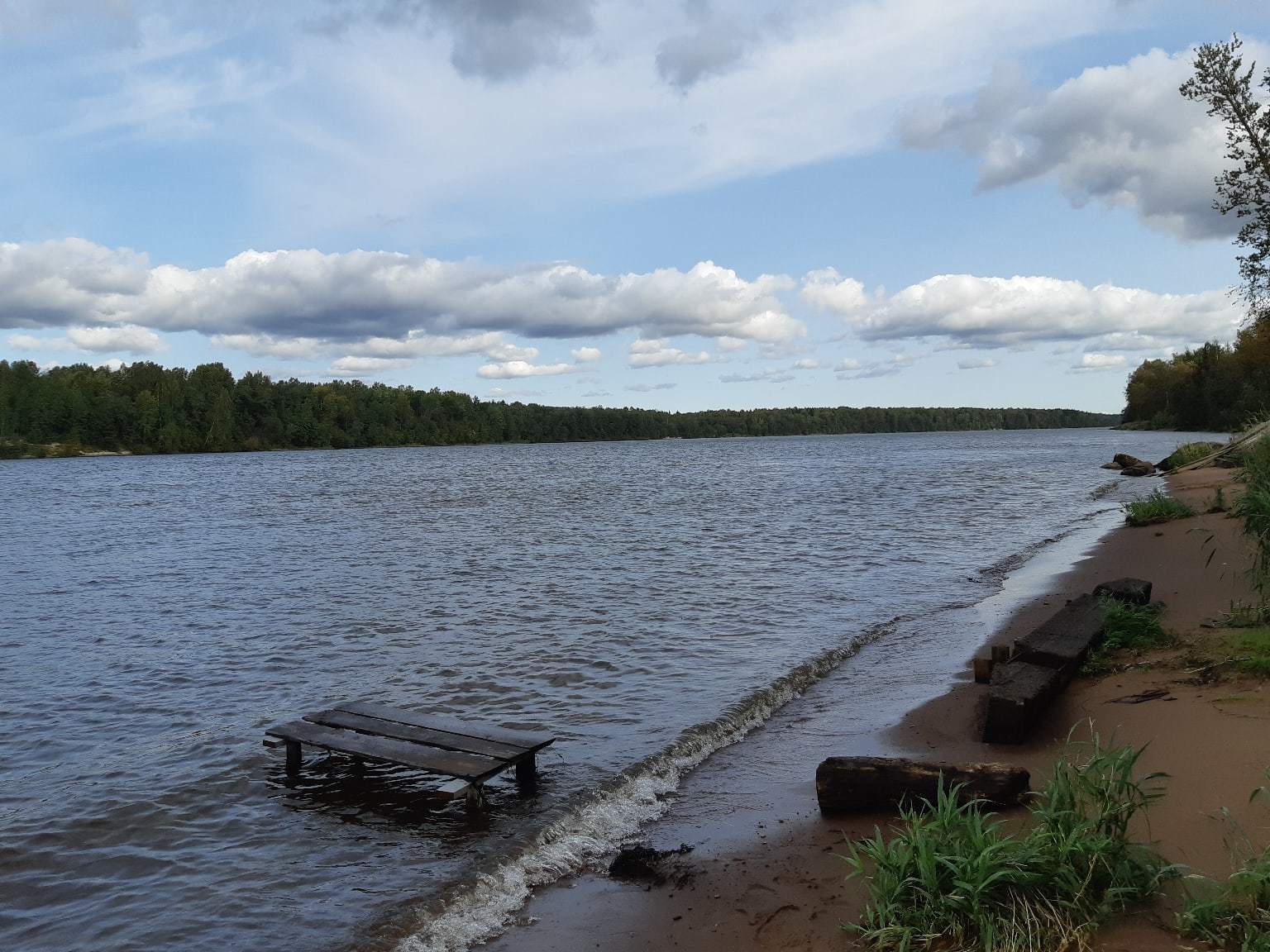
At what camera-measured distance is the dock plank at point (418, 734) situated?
25.6ft

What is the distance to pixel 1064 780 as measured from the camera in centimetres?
520

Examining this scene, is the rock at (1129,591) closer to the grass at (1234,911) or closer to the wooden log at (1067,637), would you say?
the wooden log at (1067,637)

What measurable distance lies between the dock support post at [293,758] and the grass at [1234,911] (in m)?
7.39

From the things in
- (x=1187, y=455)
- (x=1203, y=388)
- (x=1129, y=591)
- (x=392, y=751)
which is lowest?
(x=392, y=751)

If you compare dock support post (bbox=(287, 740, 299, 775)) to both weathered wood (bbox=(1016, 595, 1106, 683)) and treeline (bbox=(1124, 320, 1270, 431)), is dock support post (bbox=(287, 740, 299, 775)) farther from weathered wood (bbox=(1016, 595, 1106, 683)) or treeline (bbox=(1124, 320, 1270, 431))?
treeline (bbox=(1124, 320, 1270, 431))

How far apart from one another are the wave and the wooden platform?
0.73 metres

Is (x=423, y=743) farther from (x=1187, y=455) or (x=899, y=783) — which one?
(x=1187, y=455)

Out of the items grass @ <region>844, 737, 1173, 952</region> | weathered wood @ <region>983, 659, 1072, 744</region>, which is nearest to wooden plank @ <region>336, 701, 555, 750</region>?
grass @ <region>844, 737, 1173, 952</region>

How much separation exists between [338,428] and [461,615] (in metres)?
159

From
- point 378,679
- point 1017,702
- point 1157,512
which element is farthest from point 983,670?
point 1157,512

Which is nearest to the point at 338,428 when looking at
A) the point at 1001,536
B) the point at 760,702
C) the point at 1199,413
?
the point at 1199,413

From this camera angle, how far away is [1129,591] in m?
12.1

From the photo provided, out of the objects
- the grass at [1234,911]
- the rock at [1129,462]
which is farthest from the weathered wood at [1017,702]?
the rock at [1129,462]

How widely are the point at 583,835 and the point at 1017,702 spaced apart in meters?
4.05
